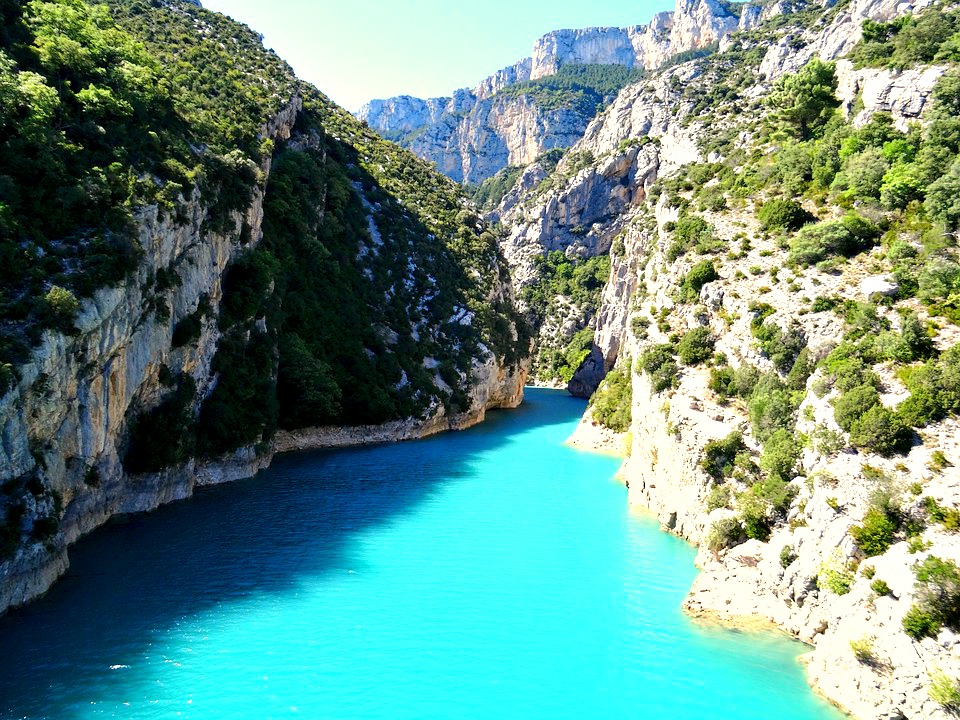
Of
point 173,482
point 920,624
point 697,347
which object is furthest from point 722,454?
point 173,482

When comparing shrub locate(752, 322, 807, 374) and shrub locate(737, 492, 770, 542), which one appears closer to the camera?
shrub locate(737, 492, 770, 542)

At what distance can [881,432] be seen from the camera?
770 inches

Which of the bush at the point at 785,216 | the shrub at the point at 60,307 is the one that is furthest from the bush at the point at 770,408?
the shrub at the point at 60,307

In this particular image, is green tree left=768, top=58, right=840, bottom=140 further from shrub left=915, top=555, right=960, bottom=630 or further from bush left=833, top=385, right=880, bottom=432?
shrub left=915, top=555, right=960, bottom=630

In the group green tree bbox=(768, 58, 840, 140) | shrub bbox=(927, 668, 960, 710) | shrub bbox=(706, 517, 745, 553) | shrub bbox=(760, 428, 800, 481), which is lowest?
shrub bbox=(706, 517, 745, 553)

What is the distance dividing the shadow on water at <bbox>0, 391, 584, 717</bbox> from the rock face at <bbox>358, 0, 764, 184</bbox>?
13735 cm

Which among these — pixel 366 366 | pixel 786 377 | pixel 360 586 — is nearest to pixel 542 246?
pixel 366 366

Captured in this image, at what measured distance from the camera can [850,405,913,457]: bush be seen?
63.3 feet

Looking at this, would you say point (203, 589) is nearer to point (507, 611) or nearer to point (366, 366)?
point (507, 611)

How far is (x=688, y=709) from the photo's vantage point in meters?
16.2

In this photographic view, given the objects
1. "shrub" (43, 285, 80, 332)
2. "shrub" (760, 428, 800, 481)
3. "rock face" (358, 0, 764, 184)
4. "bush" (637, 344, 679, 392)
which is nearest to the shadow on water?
"shrub" (43, 285, 80, 332)

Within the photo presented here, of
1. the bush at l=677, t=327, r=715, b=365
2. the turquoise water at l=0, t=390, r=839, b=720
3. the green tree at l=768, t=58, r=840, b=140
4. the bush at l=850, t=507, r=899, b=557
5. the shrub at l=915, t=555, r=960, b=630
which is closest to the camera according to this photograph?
the shrub at l=915, t=555, r=960, b=630

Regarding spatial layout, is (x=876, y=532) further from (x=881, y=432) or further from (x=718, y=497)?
(x=718, y=497)

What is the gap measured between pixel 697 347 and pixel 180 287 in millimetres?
27555
